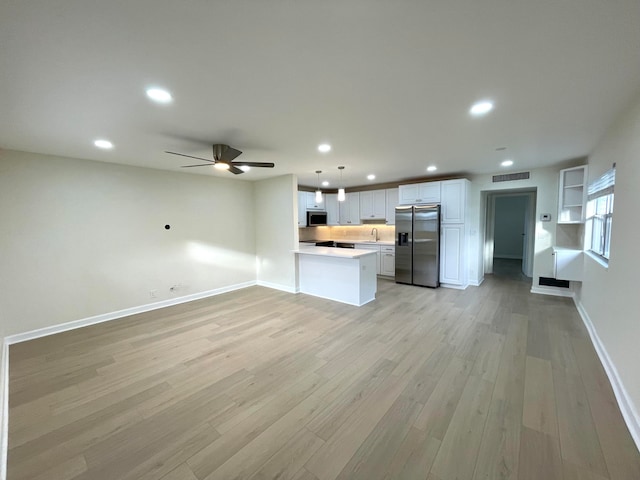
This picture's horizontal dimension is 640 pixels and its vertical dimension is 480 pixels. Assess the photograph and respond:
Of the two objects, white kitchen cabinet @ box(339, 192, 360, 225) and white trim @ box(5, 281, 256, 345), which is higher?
white kitchen cabinet @ box(339, 192, 360, 225)

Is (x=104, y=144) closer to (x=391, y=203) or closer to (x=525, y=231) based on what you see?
(x=391, y=203)

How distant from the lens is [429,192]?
5801mm

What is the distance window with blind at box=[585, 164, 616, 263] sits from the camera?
2912mm

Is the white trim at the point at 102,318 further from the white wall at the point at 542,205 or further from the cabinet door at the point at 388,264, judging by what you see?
the white wall at the point at 542,205

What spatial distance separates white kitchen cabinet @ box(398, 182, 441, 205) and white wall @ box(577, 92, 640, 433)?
2.82 meters

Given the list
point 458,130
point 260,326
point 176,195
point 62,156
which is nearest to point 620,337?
point 458,130

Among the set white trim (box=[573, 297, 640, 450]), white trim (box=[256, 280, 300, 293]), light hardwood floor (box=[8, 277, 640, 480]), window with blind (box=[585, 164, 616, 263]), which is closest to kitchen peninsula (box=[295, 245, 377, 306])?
white trim (box=[256, 280, 300, 293])

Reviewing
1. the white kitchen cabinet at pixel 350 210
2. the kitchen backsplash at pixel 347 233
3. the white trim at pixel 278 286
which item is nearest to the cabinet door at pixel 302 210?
the kitchen backsplash at pixel 347 233

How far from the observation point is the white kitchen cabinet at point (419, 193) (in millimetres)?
5729

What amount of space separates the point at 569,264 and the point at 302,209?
18.2 ft

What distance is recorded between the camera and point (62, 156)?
365cm

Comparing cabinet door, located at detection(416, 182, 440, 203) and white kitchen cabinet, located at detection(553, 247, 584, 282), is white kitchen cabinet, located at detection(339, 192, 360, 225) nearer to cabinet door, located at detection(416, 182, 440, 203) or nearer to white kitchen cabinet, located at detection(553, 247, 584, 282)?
cabinet door, located at detection(416, 182, 440, 203)

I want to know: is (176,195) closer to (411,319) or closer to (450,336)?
(411,319)

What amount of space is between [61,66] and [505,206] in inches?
458
